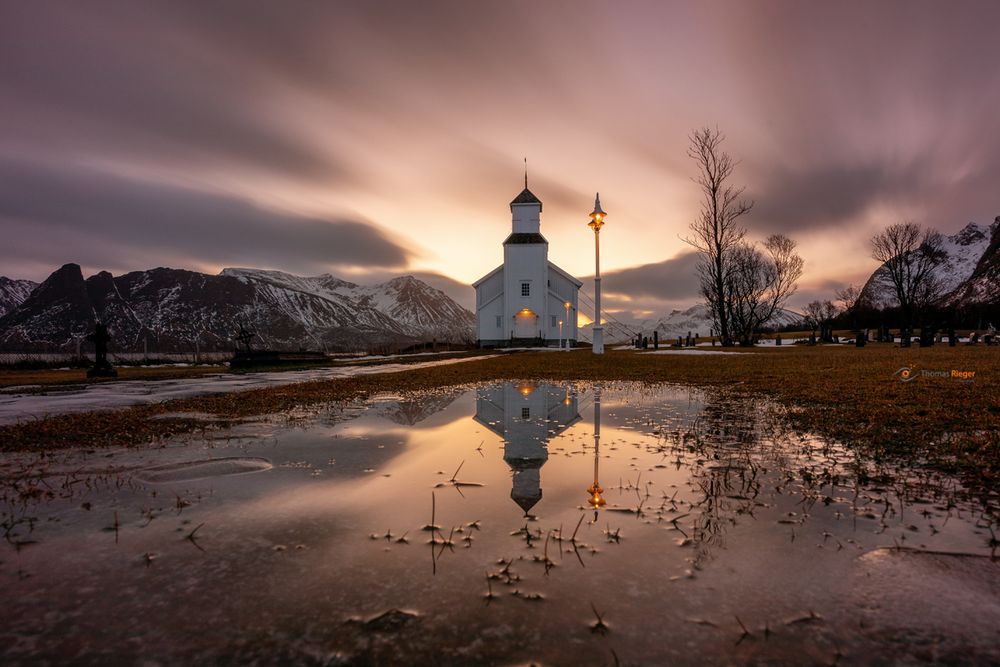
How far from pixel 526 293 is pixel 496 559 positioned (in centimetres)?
5583

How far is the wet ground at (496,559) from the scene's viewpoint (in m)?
2.14

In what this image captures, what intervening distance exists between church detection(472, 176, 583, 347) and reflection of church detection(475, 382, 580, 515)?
4415cm

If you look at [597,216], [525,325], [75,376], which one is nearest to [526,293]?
[525,325]

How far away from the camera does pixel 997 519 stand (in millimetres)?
3596

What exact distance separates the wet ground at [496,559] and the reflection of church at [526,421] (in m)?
0.09

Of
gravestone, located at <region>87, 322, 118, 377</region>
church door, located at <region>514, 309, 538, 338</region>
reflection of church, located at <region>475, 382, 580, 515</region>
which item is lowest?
reflection of church, located at <region>475, 382, 580, 515</region>

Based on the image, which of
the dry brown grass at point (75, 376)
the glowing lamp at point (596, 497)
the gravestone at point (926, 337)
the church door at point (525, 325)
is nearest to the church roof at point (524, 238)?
the church door at point (525, 325)

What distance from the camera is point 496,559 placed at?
300cm

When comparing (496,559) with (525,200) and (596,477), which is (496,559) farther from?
(525,200)

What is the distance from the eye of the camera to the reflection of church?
4.73 metres

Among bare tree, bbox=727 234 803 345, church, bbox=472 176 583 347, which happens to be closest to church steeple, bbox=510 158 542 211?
church, bbox=472 176 583 347

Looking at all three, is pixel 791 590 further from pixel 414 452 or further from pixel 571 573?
pixel 414 452

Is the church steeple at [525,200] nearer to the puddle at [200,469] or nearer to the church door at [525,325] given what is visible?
the church door at [525,325]

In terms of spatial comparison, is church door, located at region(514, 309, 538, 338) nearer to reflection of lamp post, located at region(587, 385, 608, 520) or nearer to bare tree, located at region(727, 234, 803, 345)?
bare tree, located at region(727, 234, 803, 345)
